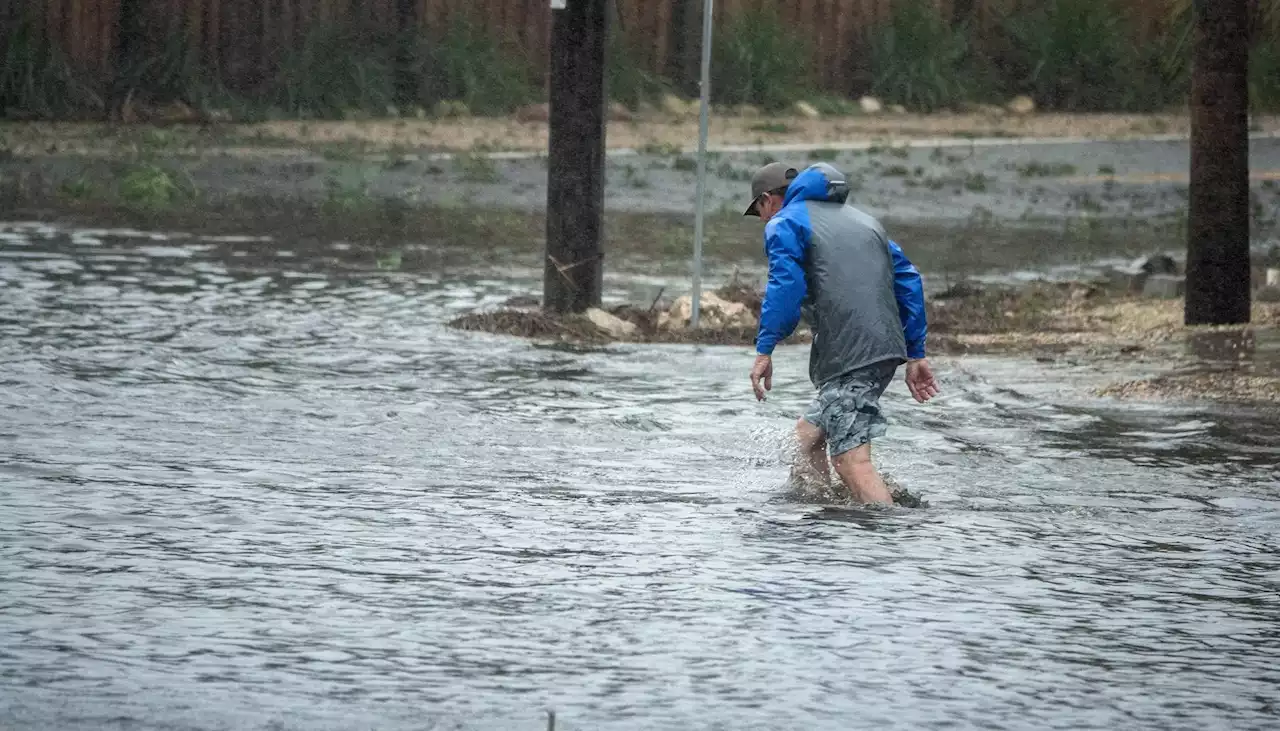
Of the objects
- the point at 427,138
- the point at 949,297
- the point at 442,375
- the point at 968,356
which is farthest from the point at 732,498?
the point at 427,138

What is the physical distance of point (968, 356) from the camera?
13.7 meters

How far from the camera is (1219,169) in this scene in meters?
14.3

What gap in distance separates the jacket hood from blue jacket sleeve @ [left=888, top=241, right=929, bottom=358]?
295 mm

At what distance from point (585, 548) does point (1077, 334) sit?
7125mm

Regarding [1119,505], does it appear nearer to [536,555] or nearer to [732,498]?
[732,498]

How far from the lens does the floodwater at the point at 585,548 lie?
21.4 feet

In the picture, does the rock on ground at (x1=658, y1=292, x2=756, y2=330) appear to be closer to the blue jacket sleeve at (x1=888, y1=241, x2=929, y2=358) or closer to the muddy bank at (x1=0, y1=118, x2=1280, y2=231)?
the blue jacket sleeve at (x1=888, y1=241, x2=929, y2=358)

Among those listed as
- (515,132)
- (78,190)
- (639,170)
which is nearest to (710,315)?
(78,190)

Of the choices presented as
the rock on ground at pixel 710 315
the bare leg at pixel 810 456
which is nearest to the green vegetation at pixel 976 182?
the rock on ground at pixel 710 315

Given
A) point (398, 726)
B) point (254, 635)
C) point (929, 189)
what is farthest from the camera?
point (929, 189)

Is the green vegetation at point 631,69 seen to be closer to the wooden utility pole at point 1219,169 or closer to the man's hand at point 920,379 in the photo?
the wooden utility pole at point 1219,169

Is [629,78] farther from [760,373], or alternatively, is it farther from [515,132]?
[760,373]

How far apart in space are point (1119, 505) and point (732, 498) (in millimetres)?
1552

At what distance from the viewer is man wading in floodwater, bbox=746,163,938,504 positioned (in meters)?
9.10
